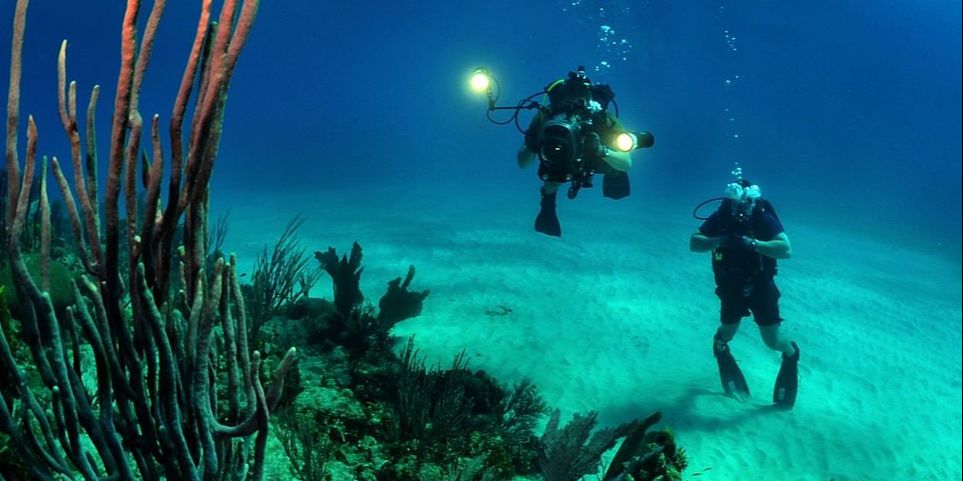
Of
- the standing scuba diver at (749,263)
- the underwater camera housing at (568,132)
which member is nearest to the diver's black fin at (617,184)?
the underwater camera housing at (568,132)

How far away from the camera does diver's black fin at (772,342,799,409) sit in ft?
21.5

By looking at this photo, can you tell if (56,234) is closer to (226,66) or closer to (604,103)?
(604,103)

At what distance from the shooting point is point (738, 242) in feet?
19.9

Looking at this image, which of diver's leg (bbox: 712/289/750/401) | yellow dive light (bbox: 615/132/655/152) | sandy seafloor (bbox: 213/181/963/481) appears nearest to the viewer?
yellow dive light (bbox: 615/132/655/152)

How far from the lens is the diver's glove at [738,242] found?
19.7ft

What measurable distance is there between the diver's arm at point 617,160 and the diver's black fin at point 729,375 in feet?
9.24

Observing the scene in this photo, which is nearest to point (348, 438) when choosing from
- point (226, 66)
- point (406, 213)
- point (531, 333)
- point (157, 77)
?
point (226, 66)

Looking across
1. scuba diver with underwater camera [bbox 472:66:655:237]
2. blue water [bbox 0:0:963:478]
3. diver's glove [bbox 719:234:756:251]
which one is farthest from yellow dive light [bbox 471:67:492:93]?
blue water [bbox 0:0:963:478]

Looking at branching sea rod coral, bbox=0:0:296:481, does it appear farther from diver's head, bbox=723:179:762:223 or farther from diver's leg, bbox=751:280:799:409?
diver's leg, bbox=751:280:799:409

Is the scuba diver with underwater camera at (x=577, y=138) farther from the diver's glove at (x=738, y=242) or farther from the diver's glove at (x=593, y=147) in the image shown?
the diver's glove at (x=738, y=242)

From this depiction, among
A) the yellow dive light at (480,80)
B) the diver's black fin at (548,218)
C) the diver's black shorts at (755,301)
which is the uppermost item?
the yellow dive light at (480,80)

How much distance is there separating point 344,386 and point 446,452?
116 centimetres

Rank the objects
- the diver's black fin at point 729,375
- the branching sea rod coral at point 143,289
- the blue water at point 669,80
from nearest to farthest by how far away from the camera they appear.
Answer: the branching sea rod coral at point 143,289, the diver's black fin at point 729,375, the blue water at point 669,80

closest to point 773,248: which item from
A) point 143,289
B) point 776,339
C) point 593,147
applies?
point 776,339
